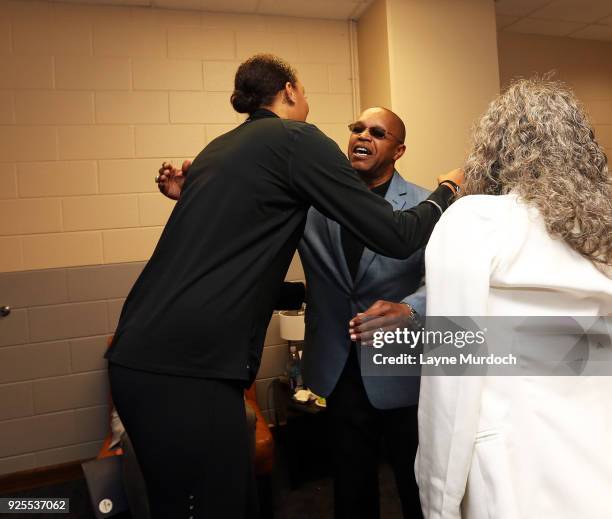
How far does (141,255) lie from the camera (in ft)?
10.2

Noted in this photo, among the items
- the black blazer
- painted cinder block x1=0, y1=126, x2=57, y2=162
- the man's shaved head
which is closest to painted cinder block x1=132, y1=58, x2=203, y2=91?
painted cinder block x1=0, y1=126, x2=57, y2=162

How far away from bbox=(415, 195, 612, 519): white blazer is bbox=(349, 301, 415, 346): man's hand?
314 millimetres

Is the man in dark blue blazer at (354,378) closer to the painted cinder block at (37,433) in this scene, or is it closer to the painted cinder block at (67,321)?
the painted cinder block at (67,321)

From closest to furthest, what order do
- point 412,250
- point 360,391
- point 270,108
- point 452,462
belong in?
point 452,462 → point 412,250 → point 270,108 → point 360,391

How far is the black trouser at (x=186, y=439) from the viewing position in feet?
3.67

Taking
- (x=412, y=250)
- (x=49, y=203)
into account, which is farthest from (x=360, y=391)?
(x=49, y=203)

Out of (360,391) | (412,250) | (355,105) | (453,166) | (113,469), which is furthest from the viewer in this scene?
(355,105)

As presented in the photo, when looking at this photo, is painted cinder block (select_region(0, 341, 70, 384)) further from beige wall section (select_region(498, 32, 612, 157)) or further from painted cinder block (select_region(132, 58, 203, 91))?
beige wall section (select_region(498, 32, 612, 157))

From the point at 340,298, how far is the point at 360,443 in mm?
522

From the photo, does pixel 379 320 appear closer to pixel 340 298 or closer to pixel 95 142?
pixel 340 298

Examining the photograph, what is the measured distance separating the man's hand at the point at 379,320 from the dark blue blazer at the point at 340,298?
0.22 metres

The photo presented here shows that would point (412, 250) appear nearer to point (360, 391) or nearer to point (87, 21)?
point (360, 391)

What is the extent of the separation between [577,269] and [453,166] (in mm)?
2386

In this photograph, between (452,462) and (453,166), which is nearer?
(452,462)
